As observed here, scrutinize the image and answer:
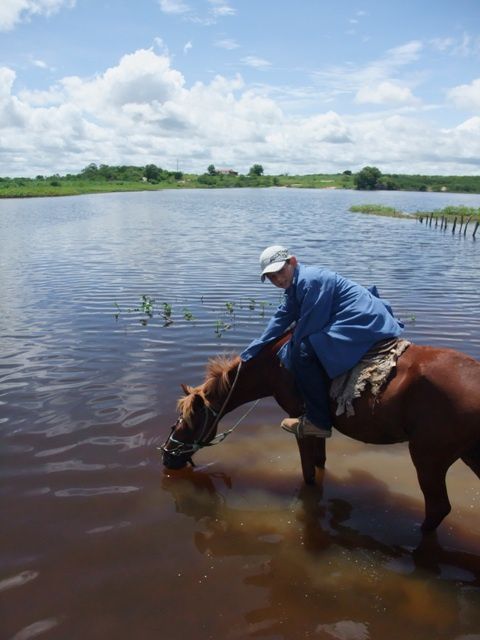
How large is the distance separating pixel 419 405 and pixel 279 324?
62.7 inches

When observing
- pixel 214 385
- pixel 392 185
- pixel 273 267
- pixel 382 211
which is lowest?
pixel 214 385

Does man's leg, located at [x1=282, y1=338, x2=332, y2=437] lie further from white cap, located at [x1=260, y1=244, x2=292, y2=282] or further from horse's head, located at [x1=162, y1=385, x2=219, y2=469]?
horse's head, located at [x1=162, y1=385, x2=219, y2=469]

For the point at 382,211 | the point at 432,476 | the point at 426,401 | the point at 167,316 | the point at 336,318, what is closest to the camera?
the point at 426,401

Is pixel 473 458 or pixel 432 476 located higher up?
pixel 473 458

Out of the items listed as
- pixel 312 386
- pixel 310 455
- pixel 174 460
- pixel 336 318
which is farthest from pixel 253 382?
pixel 174 460

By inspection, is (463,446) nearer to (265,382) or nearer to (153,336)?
(265,382)

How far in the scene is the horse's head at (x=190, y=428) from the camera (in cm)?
560

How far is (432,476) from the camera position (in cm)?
436

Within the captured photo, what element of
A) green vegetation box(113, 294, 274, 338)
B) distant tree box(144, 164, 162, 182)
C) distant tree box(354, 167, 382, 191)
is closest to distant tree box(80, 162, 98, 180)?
distant tree box(144, 164, 162, 182)

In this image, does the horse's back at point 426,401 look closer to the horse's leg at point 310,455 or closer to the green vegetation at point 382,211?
the horse's leg at point 310,455

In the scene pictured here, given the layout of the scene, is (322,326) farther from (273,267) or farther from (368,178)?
(368,178)

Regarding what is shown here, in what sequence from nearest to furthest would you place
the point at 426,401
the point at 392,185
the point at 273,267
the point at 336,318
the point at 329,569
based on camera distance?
the point at 426,401 → the point at 329,569 → the point at 273,267 → the point at 336,318 → the point at 392,185

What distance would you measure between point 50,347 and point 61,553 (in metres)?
6.03

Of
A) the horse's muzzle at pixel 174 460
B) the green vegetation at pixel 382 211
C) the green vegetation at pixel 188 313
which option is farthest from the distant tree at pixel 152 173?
the horse's muzzle at pixel 174 460
